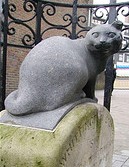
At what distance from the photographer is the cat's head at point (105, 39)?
2289 mm

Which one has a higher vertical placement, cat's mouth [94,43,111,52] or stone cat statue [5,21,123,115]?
cat's mouth [94,43,111,52]

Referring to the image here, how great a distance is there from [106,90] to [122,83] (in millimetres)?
19912

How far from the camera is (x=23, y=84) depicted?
216 centimetres

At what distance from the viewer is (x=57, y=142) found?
1.82 meters

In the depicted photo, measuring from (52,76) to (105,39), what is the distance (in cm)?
52

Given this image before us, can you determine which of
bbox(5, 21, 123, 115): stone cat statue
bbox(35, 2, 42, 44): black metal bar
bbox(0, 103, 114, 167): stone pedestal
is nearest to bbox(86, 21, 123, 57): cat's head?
bbox(5, 21, 123, 115): stone cat statue

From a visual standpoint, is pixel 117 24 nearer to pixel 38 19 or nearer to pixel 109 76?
pixel 109 76

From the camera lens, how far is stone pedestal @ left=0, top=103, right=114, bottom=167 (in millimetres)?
1793

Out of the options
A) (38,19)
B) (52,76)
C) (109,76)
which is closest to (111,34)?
(52,76)

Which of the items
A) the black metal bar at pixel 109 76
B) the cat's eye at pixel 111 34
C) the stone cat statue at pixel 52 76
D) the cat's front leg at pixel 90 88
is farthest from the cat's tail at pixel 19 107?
the black metal bar at pixel 109 76

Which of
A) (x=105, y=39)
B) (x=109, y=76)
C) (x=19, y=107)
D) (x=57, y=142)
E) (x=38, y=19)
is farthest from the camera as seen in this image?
(x=38, y=19)

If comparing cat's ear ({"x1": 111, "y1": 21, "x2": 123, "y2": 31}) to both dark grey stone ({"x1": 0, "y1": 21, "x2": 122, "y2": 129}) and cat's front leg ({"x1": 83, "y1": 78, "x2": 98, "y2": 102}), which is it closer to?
dark grey stone ({"x1": 0, "y1": 21, "x2": 122, "y2": 129})

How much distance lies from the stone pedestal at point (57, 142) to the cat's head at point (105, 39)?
0.45 meters

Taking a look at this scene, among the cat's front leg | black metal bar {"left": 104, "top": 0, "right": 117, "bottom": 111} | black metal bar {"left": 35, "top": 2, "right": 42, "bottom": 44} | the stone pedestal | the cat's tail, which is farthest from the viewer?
black metal bar {"left": 35, "top": 2, "right": 42, "bottom": 44}
